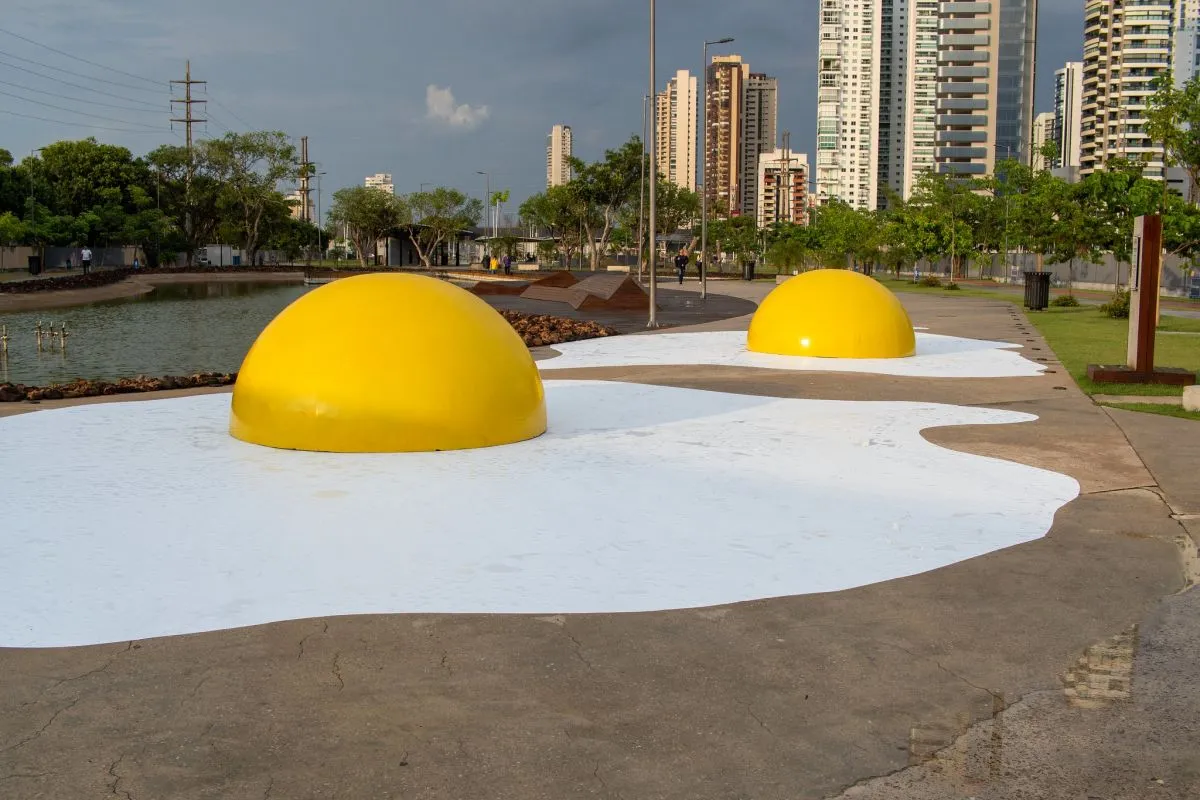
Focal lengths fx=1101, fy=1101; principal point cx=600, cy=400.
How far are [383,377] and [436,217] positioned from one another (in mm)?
96051

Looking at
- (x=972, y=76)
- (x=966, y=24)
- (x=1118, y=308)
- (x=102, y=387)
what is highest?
(x=966, y=24)

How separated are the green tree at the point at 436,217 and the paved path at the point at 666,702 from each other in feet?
318

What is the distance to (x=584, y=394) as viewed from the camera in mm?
15742

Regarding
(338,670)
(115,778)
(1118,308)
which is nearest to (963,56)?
(1118,308)

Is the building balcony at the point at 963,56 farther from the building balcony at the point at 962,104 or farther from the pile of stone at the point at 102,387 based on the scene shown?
the pile of stone at the point at 102,387

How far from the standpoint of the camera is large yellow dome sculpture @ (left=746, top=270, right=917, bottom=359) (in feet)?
68.2

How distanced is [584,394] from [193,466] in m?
6.48

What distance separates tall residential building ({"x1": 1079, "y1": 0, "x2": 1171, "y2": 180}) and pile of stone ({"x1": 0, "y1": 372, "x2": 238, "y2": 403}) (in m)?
157

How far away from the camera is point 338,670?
5348 mm

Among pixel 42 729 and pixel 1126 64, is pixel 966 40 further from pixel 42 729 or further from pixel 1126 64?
pixel 42 729

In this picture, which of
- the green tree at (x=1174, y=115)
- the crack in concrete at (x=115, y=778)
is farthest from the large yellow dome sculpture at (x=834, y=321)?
the green tree at (x=1174, y=115)

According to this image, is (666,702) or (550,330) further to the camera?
(550,330)

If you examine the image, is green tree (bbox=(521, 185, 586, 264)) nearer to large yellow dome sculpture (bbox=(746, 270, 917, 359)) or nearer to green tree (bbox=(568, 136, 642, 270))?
green tree (bbox=(568, 136, 642, 270))

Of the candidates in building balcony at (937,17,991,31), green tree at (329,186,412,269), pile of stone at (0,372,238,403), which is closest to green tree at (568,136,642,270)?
green tree at (329,186,412,269)
